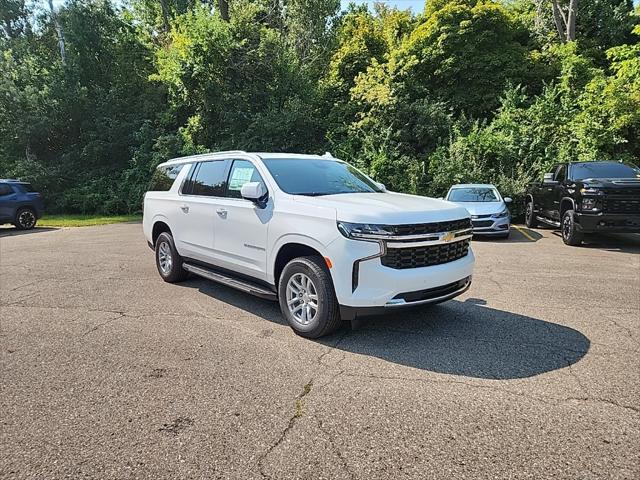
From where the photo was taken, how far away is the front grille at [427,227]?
408 cm

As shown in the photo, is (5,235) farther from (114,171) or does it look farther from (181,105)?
(181,105)

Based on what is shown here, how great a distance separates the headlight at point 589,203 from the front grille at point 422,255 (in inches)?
286

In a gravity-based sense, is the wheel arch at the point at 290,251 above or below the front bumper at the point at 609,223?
above

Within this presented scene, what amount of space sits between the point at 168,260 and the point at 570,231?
918 cm

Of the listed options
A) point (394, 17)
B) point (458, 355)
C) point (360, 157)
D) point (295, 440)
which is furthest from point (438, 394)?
point (394, 17)

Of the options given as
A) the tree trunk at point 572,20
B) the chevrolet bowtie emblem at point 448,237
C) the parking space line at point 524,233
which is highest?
the tree trunk at point 572,20

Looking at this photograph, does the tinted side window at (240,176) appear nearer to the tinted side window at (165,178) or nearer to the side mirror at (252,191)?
the side mirror at (252,191)

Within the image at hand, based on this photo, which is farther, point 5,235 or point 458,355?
point 5,235

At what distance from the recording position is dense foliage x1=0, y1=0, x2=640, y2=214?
63.0 feet

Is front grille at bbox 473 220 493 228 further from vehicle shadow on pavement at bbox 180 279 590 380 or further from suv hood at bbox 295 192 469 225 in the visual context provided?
suv hood at bbox 295 192 469 225

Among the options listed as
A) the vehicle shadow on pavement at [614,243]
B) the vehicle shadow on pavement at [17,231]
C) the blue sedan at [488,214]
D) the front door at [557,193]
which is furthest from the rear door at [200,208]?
the vehicle shadow on pavement at [17,231]

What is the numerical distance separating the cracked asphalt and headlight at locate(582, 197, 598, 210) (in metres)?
4.35

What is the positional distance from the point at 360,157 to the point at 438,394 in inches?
654

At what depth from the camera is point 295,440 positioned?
282 cm
